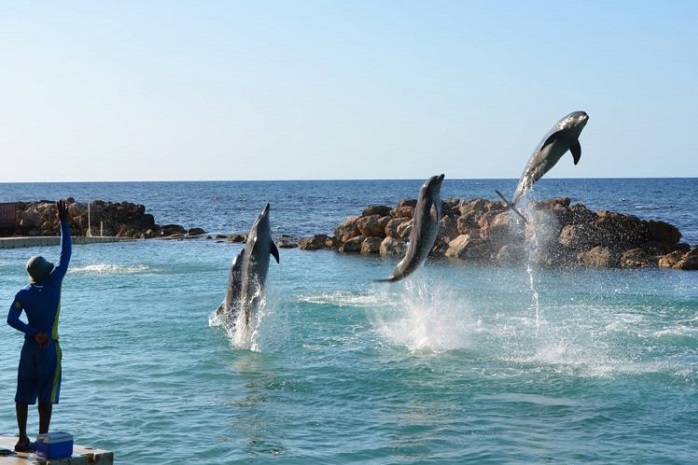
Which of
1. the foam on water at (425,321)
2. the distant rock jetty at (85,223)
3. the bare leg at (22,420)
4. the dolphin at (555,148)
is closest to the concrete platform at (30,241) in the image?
the distant rock jetty at (85,223)

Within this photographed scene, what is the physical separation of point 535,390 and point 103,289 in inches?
728

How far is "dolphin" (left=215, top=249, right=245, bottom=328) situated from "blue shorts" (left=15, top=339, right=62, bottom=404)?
883cm

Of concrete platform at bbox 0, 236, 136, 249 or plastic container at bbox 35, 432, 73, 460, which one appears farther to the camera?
concrete platform at bbox 0, 236, 136, 249

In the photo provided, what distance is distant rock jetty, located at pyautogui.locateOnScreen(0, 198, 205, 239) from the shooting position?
5612 cm

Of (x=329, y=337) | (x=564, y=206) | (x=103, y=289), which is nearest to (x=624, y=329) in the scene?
(x=329, y=337)

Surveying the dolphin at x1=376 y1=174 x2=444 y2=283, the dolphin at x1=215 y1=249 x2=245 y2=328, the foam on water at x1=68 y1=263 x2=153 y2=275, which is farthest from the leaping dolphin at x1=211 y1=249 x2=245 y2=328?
the foam on water at x1=68 y1=263 x2=153 y2=275

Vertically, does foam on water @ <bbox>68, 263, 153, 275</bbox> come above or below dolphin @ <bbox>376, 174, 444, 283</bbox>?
below

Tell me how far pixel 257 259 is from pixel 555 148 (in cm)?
631

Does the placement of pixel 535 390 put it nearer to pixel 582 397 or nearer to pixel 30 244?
pixel 582 397

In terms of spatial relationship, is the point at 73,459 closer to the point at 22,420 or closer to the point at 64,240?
the point at 22,420

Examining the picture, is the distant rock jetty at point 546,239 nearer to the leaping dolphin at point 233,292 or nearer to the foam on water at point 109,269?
the foam on water at point 109,269

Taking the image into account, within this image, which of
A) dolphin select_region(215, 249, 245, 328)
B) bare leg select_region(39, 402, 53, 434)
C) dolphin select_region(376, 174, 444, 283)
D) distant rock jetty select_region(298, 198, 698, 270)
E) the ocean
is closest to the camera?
bare leg select_region(39, 402, 53, 434)

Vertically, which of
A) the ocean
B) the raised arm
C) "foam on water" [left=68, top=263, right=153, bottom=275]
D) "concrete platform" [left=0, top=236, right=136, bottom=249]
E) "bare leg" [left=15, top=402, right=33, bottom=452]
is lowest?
the ocean

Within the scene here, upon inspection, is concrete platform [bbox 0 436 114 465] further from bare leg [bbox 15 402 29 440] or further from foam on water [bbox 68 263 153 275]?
foam on water [bbox 68 263 153 275]
